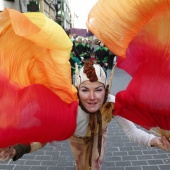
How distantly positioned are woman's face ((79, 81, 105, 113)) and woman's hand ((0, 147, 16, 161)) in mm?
679

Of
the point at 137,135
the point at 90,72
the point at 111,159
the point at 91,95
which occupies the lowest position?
the point at 111,159

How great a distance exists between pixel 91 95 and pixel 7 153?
0.78 meters

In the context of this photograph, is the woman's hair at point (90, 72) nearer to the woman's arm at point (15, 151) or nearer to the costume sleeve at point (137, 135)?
the costume sleeve at point (137, 135)

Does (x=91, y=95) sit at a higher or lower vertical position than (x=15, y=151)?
higher

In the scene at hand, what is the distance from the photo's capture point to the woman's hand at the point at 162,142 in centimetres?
190

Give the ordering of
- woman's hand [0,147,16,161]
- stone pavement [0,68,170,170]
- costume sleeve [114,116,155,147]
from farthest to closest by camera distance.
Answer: stone pavement [0,68,170,170]
costume sleeve [114,116,155,147]
woman's hand [0,147,16,161]

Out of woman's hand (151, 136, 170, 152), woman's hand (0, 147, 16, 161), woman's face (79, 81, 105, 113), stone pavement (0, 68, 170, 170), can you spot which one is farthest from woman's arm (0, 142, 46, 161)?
stone pavement (0, 68, 170, 170)

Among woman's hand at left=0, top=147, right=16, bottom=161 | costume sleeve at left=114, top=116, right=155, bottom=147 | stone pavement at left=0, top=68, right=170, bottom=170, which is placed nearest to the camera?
woman's hand at left=0, top=147, right=16, bottom=161

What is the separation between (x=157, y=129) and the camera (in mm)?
1902

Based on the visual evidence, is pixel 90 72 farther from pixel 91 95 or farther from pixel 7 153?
pixel 7 153

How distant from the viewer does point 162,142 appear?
195 centimetres

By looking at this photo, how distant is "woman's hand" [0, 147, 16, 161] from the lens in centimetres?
182

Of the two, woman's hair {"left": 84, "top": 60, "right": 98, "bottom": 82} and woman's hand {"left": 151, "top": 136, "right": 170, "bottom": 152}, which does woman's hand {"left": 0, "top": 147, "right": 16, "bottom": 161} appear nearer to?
woman's hair {"left": 84, "top": 60, "right": 98, "bottom": 82}

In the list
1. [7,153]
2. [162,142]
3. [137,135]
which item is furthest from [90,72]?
[7,153]
